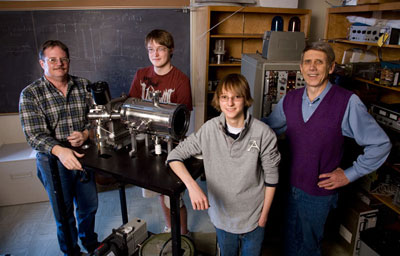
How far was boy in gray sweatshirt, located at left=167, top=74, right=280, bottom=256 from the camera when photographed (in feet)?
4.47

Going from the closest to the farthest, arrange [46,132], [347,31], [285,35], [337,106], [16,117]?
[337,106] → [46,132] → [285,35] → [347,31] → [16,117]

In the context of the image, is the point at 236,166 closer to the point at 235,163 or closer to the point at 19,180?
the point at 235,163

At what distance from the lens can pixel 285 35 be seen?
2.28m

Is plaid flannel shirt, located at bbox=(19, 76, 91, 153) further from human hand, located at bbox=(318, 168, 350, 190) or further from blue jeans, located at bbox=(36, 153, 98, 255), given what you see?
human hand, located at bbox=(318, 168, 350, 190)

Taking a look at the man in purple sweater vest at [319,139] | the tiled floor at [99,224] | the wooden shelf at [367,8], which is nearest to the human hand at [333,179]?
the man in purple sweater vest at [319,139]

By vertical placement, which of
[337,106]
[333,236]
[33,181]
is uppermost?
[337,106]

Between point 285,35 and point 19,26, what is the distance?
8.53 feet

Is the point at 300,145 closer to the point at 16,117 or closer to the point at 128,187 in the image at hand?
the point at 128,187

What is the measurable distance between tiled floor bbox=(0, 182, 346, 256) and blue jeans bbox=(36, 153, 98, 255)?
274mm

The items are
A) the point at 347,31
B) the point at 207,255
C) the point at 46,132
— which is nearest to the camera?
the point at 46,132

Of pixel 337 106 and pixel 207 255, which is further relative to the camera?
pixel 207 255

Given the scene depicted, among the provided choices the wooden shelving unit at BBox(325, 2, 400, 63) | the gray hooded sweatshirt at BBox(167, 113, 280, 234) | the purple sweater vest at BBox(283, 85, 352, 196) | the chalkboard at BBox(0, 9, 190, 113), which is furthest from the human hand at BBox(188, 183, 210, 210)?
the chalkboard at BBox(0, 9, 190, 113)

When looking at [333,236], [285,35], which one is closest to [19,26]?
[285,35]

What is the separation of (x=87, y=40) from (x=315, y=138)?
8.65 ft
